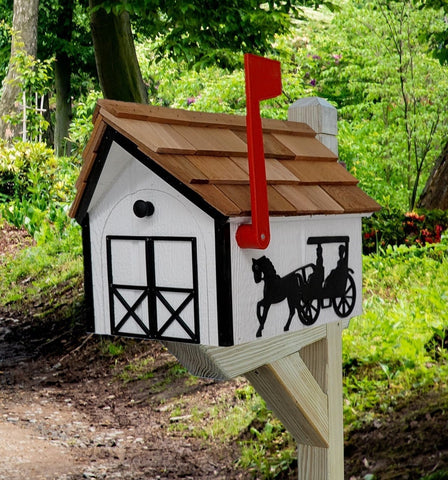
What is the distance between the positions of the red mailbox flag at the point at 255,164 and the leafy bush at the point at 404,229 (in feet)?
15.3

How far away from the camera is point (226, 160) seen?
1.86m

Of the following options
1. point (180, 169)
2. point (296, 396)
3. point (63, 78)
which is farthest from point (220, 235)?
point (63, 78)

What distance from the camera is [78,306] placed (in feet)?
22.2

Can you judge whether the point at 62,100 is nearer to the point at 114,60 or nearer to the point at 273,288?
the point at 114,60

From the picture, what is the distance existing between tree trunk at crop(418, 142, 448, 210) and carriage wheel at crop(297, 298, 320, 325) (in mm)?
5215

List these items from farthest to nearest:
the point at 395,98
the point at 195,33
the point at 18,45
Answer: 1. the point at 18,45
2. the point at 395,98
3. the point at 195,33

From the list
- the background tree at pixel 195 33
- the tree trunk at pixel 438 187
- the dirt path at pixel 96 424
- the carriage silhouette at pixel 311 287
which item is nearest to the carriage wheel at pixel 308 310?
the carriage silhouette at pixel 311 287

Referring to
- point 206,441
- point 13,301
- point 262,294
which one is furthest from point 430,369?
point 13,301

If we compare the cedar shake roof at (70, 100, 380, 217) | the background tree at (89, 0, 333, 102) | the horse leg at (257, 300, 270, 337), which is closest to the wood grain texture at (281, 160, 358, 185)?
the cedar shake roof at (70, 100, 380, 217)

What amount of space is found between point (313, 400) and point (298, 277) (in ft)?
1.81

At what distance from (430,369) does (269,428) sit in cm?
88

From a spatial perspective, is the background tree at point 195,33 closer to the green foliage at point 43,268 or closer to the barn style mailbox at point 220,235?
the green foliage at point 43,268

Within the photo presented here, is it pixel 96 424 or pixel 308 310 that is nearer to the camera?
pixel 308 310

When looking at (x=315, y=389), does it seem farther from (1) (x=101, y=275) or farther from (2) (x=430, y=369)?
(2) (x=430, y=369)
